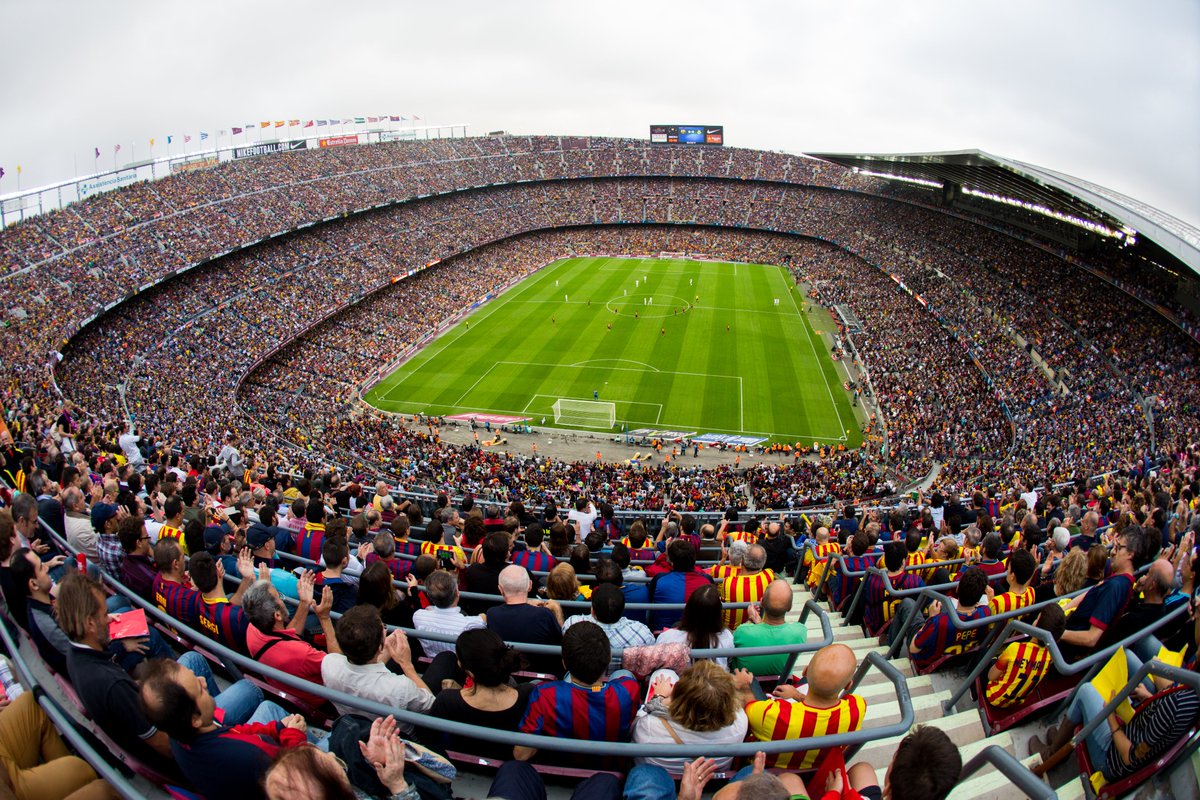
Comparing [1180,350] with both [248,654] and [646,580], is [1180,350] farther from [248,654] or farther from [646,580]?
[248,654]

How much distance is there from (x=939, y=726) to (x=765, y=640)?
1569 millimetres

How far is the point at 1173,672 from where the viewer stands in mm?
3547

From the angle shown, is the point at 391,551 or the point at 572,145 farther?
the point at 572,145

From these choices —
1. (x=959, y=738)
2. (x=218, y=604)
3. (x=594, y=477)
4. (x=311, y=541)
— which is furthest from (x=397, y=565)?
(x=594, y=477)

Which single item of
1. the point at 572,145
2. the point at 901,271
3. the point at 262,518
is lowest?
the point at 262,518

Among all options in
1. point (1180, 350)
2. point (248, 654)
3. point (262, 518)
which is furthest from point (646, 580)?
point (1180, 350)

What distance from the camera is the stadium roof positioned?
25750 mm

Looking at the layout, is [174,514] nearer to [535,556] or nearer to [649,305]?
[535,556]

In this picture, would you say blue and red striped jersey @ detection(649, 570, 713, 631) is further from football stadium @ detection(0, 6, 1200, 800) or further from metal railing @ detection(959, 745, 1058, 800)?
metal railing @ detection(959, 745, 1058, 800)

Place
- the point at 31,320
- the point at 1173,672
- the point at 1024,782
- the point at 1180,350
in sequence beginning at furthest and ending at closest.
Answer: the point at 31,320, the point at 1180,350, the point at 1173,672, the point at 1024,782

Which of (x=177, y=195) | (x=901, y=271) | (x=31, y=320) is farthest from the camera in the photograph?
(x=901, y=271)

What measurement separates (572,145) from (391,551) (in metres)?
95.5

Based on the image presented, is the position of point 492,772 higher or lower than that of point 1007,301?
lower

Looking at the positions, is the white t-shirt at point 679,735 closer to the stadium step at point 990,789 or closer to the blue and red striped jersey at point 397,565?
the stadium step at point 990,789
